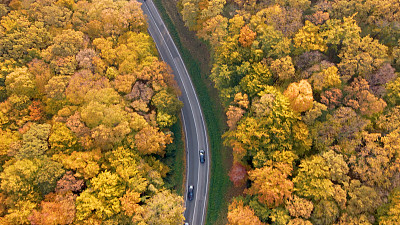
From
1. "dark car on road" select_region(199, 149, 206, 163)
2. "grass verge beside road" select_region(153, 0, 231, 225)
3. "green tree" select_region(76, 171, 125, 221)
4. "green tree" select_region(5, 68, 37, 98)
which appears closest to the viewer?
"green tree" select_region(76, 171, 125, 221)

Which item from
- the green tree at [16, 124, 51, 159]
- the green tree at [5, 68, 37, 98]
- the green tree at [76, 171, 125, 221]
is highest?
the green tree at [5, 68, 37, 98]

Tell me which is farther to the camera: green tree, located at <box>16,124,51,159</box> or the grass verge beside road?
the grass verge beside road

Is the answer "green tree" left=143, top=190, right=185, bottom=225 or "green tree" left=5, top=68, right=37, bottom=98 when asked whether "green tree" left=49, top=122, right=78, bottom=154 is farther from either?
"green tree" left=143, top=190, right=185, bottom=225

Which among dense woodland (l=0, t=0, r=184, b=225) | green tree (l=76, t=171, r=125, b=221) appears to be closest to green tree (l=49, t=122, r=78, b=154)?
dense woodland (l=0, t=0, r=184, b=225)

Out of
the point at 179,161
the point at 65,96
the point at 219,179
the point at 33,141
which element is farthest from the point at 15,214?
the point at 219,179

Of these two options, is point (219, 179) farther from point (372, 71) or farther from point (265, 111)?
point (372, 71)

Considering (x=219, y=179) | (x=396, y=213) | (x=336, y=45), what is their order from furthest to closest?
1. (x=219, y=179)
2. (x=336, y=45)
3. (x=396, y=213)
